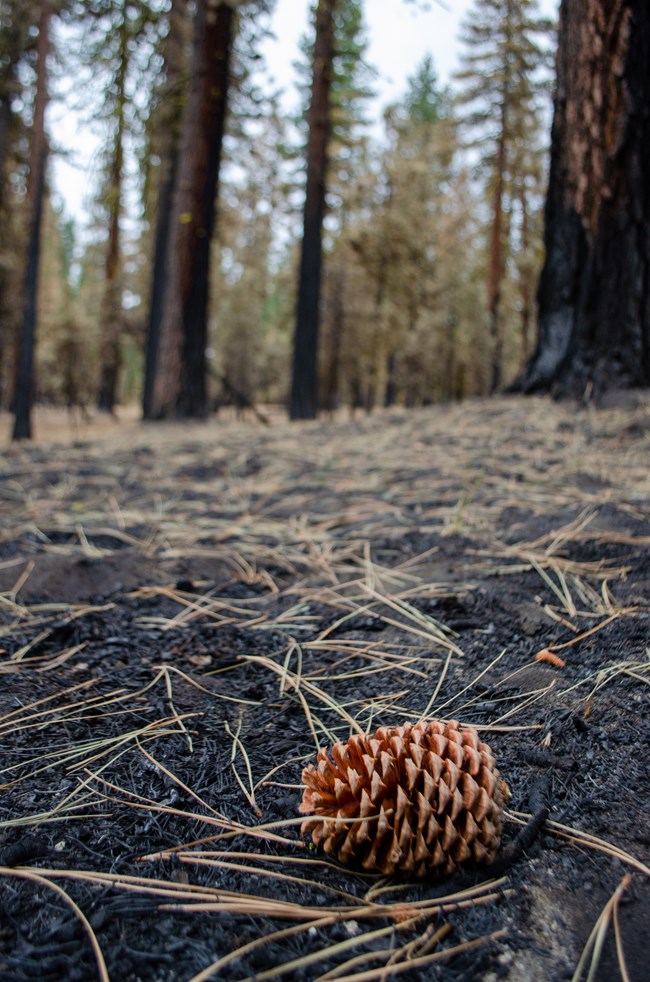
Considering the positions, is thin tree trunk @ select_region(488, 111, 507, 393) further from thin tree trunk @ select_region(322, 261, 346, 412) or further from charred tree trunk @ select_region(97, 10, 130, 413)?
charred tree trunk @ select_region(97, 10, 130, 413)

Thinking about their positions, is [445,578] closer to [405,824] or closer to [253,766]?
[253,766]

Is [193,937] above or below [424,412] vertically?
below

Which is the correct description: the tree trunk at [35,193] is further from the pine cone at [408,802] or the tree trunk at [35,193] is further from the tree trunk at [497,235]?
the tree trunk at [497,235]

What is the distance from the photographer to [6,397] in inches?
857

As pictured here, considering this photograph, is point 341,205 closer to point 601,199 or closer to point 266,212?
point 266,212

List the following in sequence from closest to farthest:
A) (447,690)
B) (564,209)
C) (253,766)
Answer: (253,766)
(447,690)
(564,209)

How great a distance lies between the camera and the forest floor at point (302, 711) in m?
0.75

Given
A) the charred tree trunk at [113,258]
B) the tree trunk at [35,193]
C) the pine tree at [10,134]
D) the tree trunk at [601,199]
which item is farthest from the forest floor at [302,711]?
the pine tree at [10,134]

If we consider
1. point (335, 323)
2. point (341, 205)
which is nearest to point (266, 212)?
point (341, 205)

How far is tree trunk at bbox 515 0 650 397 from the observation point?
12.6 feet

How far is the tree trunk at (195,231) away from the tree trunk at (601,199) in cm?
444

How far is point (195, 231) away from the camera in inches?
298

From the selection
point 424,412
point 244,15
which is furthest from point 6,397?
point 424,412

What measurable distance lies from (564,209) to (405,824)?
14.6 feet
